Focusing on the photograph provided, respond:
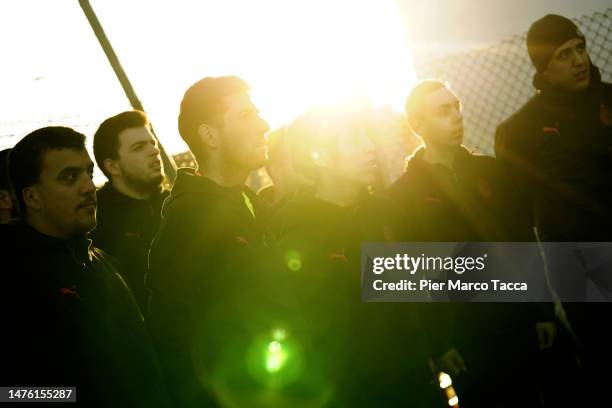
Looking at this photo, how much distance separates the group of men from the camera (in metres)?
2.34

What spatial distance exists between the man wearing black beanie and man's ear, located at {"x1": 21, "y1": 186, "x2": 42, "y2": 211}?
10.3ft

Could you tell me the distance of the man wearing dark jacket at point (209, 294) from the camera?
7.59 feet

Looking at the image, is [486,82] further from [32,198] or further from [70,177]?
[32,198]

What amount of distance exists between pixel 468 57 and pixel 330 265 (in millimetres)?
5237

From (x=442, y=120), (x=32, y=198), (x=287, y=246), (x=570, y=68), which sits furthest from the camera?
(x=570, y=68)

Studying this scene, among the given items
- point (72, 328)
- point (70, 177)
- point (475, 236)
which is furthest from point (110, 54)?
point (475, 236)

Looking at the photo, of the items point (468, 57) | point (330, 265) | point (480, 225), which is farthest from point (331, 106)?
point (468, 57)

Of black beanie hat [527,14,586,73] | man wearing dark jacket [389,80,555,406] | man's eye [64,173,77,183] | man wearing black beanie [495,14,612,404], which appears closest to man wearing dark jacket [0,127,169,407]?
man's eye [64,173,77,183]

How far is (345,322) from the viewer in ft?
9.19

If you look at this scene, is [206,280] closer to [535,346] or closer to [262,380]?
[262,380]

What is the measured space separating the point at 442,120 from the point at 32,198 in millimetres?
2664

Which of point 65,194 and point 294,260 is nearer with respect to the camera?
point 65,194

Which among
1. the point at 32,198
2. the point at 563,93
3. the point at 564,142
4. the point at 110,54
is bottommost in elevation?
the point at 564,142

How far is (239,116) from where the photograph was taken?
2830 mm
